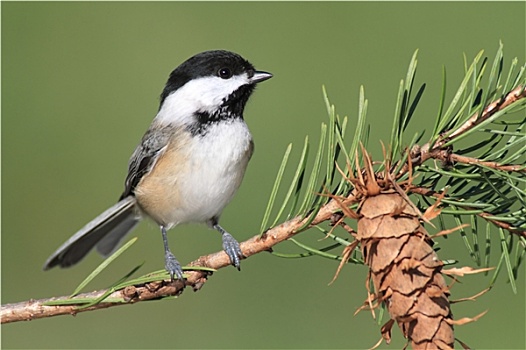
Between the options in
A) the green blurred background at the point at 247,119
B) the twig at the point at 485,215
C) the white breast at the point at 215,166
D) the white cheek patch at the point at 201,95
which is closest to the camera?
the twig at the point at 485,215

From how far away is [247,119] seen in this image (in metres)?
3.74

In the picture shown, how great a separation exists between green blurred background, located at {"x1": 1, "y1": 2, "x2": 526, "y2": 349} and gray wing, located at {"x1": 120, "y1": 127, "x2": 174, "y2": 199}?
0.64ft

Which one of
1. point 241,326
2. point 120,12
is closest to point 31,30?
point 120,12

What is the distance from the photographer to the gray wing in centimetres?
236

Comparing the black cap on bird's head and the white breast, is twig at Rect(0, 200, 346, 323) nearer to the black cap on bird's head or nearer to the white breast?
the white breast

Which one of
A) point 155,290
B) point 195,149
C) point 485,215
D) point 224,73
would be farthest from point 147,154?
point 485,215

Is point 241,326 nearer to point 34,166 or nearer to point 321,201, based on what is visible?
point 34,166

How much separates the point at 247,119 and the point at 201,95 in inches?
56.2

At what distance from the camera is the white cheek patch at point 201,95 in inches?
91.0

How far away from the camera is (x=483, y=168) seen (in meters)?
1.09

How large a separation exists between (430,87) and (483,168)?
2663 millimetres

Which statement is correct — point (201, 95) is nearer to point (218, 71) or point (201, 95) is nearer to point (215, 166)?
point (218, 71)

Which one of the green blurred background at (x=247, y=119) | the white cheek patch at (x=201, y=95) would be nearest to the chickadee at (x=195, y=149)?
the white cheek patch at (x=201, y=95)

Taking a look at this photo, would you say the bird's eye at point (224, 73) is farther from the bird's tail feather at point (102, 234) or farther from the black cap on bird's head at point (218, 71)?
the bird's tail feather at point (102, 234)
